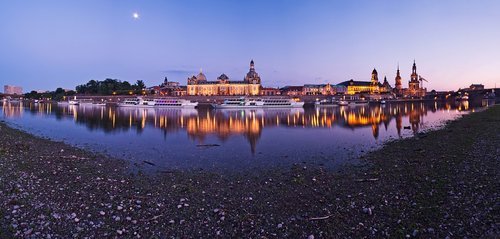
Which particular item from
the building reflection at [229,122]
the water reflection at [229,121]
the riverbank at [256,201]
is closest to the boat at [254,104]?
the water reflection at [229,121]

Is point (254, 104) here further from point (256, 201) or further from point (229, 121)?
point (256, 201)

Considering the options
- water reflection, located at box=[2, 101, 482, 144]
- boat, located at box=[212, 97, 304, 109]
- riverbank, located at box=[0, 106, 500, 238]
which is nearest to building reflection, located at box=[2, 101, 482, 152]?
water reflection, located at box=[2, 101, 482, 144]

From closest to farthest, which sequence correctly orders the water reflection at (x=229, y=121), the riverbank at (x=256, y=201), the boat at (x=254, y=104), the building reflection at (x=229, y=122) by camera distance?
the riverbank at (x=256, y=201) < the building reflection at (x=229, y=122) < the water reflection at (x=229, y=121) < the boat at (x=254, y=104)

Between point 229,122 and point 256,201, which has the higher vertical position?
point 229,122

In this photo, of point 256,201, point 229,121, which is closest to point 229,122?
point 229,121

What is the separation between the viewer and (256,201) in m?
12.5

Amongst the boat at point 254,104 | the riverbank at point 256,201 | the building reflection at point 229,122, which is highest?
the boat at point 254,104

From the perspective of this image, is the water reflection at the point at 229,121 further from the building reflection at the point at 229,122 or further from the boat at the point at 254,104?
the boat at the point at 254,104

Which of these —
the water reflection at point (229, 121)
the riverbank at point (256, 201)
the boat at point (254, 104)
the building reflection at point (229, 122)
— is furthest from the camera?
the boat at point (254, 104)

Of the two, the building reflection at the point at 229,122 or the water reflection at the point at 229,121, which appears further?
the water reflection at the point at 229,121

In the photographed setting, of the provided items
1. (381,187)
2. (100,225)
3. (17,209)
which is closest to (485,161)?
(381,187)

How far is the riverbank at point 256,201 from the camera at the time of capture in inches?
374

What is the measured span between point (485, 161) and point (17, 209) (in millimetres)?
23190

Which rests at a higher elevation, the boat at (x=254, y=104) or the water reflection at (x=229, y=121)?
the boat at (x=254, y=104)
